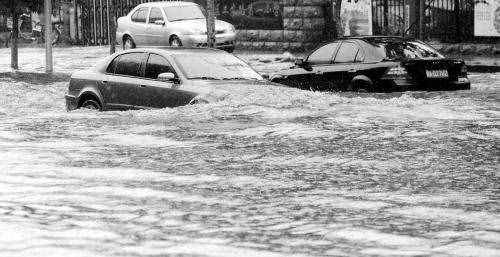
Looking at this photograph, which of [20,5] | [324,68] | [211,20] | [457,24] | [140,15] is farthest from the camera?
[140,15]

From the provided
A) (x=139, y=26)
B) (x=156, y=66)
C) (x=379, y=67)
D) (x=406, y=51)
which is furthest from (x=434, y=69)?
(x=139, y=26)

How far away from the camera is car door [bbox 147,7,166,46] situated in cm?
3203

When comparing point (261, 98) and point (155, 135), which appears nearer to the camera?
point (155, 135)

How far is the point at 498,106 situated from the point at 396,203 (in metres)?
8.58

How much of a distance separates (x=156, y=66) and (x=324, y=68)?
4.76 meters

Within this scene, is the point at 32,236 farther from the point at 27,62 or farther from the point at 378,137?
the point at 27,62

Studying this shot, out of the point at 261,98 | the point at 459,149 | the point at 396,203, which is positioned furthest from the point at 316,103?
the point at 396,203

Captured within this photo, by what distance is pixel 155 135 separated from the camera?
13.7 m

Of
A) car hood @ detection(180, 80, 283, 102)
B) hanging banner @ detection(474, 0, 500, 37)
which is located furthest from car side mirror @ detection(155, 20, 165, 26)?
car hood @ detection(180, 80, 283, 102)

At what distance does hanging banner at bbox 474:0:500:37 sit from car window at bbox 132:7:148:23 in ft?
32.3

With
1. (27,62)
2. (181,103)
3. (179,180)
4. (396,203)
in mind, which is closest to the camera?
(396,203)

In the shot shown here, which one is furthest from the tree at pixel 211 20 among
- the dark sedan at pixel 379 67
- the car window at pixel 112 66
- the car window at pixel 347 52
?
the car window at pixel 112 66

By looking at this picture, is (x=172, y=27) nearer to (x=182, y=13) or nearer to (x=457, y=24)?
(x=182, y=13)

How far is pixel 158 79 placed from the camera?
1536 cm
